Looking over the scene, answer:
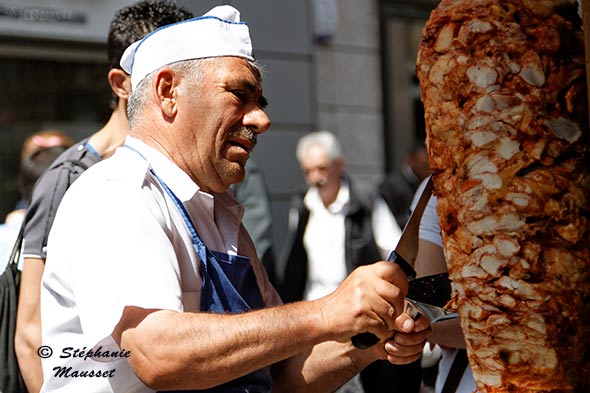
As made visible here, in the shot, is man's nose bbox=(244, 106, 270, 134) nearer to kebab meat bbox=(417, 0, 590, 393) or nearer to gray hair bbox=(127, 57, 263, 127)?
gray hair bbox=(127, 57, 263, 127)

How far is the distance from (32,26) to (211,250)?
211 inches

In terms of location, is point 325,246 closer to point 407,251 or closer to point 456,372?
point 456,372

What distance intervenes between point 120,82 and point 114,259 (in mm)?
1093

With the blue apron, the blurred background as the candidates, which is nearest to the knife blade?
the blue apron

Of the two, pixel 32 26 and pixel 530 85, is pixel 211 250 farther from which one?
pixel 32 26

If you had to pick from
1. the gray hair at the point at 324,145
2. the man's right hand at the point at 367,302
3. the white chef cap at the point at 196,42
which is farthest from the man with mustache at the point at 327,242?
the man's right hand at the point at 367,302

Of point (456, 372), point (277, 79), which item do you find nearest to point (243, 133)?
point (456, 372)

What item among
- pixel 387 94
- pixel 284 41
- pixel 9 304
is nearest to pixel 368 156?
pixel 387 94

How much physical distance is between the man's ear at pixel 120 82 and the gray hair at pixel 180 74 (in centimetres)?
57

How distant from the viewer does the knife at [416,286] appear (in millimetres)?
1816

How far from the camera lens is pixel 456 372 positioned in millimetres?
2367

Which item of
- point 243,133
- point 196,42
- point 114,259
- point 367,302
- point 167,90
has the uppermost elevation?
point 196,42

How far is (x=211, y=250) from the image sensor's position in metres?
2.03

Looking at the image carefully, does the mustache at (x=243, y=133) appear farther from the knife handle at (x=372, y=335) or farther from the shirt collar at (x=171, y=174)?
the knife handle at (x=372, y=335)
